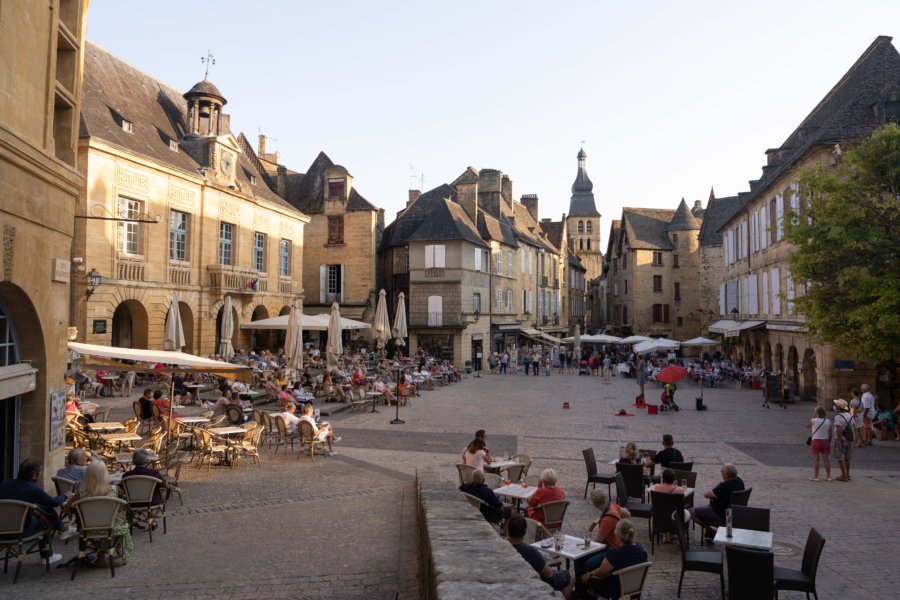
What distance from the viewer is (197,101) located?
88.2 ft

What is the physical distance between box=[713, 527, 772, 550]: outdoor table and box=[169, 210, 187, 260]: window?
21.5 m

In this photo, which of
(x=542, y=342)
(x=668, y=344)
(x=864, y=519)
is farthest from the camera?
(x=542, y=342)

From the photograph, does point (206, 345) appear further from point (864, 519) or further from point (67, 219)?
point (864, 519)

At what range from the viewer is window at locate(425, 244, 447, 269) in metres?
34.2

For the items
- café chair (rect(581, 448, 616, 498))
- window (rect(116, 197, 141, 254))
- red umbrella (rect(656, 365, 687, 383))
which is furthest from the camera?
window (rect(116, 197, 141, 254))

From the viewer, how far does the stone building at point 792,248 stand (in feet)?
64.3

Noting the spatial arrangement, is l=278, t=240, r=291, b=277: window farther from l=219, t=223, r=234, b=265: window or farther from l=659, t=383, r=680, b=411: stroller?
l=659, t=383, r=680, b=411: stroller

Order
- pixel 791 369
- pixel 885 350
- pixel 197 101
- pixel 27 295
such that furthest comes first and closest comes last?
pixel 197 101
pixel 791 369
pixel 885 350
pixel 27 295

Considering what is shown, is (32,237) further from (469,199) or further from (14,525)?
(469,199)

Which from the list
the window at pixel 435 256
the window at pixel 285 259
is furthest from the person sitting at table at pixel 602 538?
the window at pixel 435 256

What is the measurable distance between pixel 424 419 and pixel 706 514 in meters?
10.7

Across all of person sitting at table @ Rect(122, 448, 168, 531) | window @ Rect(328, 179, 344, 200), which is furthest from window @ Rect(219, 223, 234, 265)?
person sitting at table @ Rect(122, 448, 168, 531)

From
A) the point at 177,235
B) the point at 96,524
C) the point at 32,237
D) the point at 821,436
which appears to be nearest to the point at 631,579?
the point at 96,524

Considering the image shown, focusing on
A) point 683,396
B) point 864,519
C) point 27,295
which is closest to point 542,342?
point 683,396
